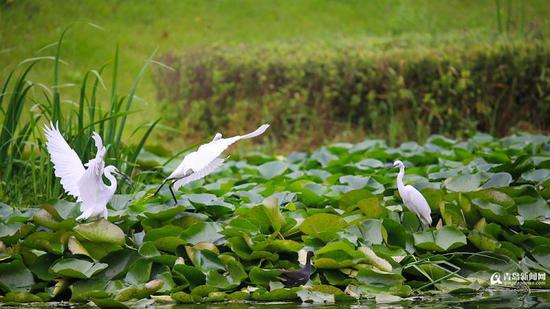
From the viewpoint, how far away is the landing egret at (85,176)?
146 inches

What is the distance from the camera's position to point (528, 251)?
411 centimetres

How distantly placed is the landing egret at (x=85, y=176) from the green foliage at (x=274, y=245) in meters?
0.10

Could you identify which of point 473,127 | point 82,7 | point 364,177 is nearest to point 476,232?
point 364,177

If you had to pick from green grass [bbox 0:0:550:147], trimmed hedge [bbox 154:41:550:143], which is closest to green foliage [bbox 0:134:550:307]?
trimmed hedge [bbox 154:41:550:143]

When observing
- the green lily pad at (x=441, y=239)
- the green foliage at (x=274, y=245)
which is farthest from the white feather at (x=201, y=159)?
the green lily pad at (x=441, y=239)

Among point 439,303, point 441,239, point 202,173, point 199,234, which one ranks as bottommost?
point 439,303

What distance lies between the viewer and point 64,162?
3867mm

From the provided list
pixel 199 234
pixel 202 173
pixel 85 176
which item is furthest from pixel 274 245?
pixel 85 176

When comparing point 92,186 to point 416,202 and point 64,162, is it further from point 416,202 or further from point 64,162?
point 416,202

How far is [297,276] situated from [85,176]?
106 centimetres

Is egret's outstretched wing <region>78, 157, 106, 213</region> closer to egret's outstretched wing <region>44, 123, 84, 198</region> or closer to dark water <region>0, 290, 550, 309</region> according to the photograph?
egret's outstretched wing <region>44, 123, 84, 198</region>

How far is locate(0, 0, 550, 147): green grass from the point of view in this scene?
11.0m

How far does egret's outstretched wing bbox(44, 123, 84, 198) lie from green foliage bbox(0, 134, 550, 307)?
177 millimetres

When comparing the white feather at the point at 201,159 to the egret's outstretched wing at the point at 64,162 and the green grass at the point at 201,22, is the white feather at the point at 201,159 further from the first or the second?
the green grass at the point at 201,22
